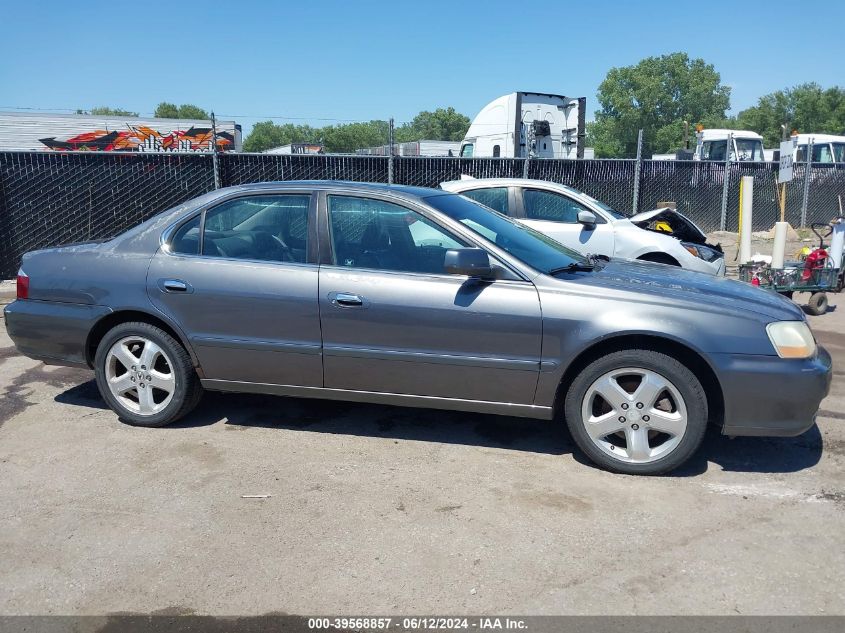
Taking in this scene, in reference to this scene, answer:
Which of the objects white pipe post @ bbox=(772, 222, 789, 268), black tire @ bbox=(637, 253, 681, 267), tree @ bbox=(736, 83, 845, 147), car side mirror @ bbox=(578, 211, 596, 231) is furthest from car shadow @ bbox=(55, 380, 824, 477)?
tree @ bbox=(736, 83, 845, 147)

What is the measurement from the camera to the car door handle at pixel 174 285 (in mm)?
4320

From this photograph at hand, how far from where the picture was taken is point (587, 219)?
7941 millimetres

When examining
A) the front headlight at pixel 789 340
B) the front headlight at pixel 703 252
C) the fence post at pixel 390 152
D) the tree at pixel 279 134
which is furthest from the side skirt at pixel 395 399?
the tree at pixel 279 134

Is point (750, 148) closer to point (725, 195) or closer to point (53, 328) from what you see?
point (725, 195)

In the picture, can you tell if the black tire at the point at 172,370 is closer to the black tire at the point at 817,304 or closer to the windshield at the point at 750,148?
the black tire at the point at 817,304

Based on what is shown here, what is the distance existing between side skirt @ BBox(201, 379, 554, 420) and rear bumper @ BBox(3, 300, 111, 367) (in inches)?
35.4

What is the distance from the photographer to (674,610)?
8.82ft

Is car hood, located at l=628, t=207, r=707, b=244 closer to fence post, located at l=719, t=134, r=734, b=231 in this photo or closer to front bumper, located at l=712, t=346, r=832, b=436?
fence post, located at l=719, t=134, r=734, b=231

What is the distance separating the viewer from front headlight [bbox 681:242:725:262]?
8234mm

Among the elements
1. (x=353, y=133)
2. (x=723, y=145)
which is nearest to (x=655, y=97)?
(x=353, y=133)

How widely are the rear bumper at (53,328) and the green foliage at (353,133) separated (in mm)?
55950

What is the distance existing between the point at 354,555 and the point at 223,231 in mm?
2368

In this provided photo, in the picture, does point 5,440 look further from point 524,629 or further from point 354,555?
point 524,629

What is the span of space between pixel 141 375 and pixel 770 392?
3.82 m
